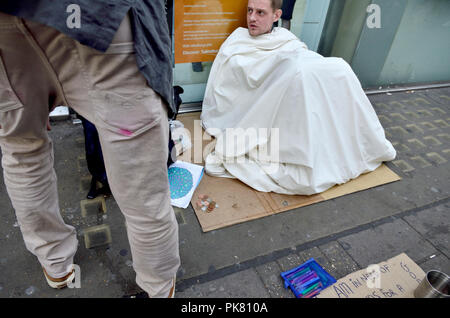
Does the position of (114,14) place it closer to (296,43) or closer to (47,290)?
(47,290)

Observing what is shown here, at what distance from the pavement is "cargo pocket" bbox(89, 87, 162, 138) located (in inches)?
37.4

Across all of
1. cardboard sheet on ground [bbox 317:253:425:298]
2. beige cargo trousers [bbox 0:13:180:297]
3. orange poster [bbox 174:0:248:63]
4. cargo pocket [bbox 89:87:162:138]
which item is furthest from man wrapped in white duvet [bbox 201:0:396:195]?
cargo pocket [bbox 89:87:162:138]

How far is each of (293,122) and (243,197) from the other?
618 mm

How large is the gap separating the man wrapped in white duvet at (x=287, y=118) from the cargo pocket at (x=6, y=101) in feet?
4.53

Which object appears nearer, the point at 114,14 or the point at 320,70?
the point at 114,14

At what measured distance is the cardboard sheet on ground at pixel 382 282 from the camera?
1.50 meters

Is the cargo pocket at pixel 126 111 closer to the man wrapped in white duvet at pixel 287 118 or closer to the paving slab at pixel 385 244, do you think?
the man wrapped in white duvet at pixel 287 118

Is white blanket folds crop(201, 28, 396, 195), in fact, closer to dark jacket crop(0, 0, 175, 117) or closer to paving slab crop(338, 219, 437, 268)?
paving slab crop(338, 219, 437, 268)

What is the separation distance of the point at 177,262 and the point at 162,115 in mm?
635

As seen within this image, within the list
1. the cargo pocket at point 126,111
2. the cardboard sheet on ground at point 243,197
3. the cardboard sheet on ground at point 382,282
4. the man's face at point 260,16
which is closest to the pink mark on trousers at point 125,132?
the cargo pocket at point 126,111

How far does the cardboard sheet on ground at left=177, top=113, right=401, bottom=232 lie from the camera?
1.88 meters

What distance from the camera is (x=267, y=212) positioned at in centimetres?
194
